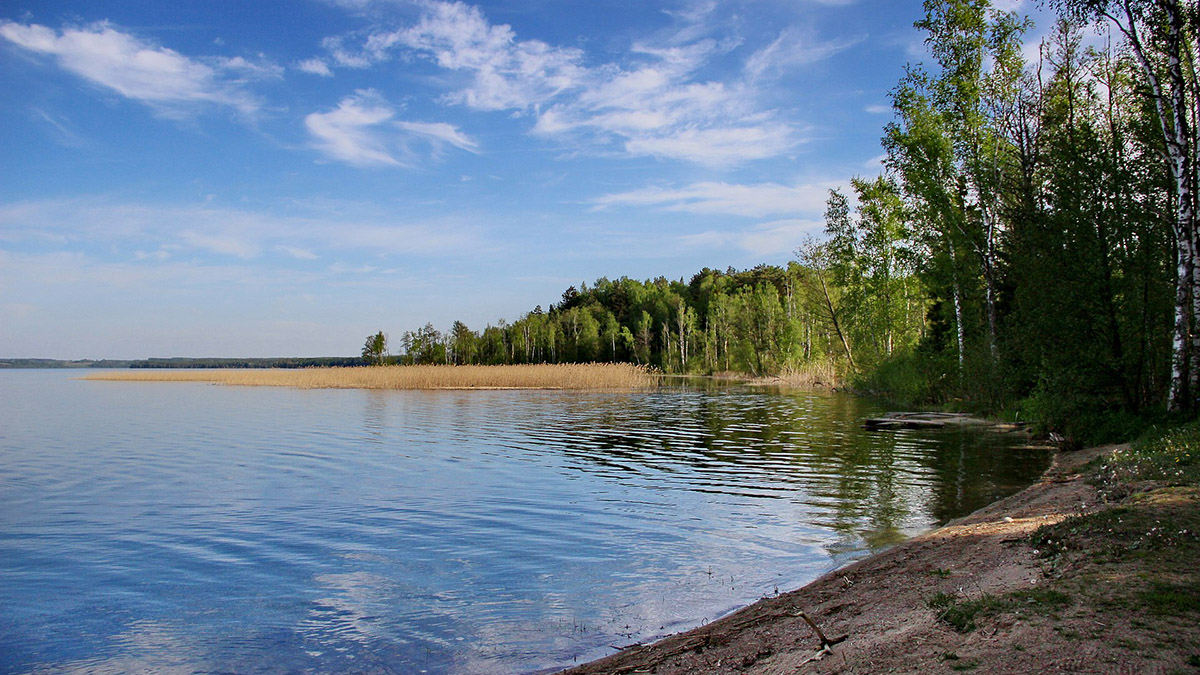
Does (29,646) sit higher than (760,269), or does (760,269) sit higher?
(760,269)

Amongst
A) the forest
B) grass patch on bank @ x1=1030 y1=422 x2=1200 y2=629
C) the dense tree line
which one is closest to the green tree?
the dense tree line

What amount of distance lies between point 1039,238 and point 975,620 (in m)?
15.6

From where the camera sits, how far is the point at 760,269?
113 metres

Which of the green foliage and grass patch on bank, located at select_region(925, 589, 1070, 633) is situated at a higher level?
the green foliage

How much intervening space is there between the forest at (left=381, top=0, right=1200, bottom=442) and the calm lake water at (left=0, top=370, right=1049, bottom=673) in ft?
9.95

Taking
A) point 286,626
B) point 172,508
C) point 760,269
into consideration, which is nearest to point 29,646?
point 286,626

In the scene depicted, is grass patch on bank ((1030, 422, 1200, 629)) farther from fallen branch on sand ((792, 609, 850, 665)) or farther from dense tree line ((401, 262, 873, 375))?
dense tree line ((401, 262, 873, 375))

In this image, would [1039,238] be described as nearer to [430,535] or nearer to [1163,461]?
[1163,461]

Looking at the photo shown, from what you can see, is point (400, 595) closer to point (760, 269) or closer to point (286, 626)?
point (286, 626)

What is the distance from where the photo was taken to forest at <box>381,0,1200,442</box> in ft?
52.7

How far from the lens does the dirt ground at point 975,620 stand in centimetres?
424

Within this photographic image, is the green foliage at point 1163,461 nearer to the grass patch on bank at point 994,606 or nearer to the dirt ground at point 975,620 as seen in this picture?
the dirt ground at point 975,620

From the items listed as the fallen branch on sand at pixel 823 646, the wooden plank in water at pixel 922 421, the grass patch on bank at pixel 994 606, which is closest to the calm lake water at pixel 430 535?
the wooden plank in water at pixel 922 421

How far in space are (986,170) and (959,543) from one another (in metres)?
21.3
